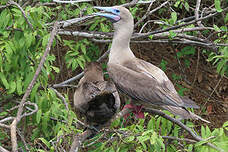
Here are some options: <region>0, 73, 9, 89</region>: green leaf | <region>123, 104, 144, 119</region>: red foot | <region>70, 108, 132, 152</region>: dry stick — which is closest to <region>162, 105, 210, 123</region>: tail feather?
<region>123, 104, 144, 119</region>: red foot

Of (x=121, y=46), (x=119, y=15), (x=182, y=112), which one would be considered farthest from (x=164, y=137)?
(x=119, y=15)

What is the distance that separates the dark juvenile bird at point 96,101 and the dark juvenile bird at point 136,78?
0.18 meters

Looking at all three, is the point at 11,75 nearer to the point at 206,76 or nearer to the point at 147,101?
the point at 147,101

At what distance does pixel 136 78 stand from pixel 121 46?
1.42 ft

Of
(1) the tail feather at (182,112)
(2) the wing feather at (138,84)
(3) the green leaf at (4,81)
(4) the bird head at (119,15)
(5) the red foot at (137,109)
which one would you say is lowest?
(5) the red foot at (137,109)

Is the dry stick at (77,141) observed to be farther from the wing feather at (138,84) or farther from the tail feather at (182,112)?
the tail feather at (182,112)

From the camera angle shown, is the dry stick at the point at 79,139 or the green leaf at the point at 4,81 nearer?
the dry stick at the point at 79,139

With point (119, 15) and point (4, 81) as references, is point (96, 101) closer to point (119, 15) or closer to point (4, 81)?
point (4, 81)

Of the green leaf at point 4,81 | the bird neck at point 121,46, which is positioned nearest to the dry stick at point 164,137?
the bird neck at point 121,46

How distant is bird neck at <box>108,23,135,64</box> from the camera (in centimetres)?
426

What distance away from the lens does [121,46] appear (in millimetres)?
4289

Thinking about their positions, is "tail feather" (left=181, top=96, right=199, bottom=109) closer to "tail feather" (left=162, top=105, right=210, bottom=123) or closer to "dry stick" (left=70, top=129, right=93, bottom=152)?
"tail feather" (left=162, top=105, right=210, bottom=123)

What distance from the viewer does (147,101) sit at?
3.93 meters

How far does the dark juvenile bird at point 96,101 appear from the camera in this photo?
339cm
